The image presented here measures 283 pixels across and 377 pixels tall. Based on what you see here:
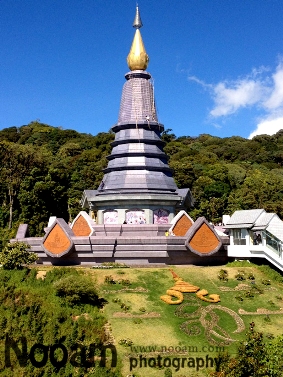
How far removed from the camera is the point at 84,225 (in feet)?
91.9

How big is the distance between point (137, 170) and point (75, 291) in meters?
14.4

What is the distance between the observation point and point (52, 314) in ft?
54.6

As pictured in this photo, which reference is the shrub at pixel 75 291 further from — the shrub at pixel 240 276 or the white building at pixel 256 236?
the white building at pixel 256 236

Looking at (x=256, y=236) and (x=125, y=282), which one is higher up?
(x=256, y=236)

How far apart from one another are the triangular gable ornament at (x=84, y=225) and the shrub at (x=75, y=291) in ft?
28.8

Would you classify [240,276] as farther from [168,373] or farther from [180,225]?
[168,373]

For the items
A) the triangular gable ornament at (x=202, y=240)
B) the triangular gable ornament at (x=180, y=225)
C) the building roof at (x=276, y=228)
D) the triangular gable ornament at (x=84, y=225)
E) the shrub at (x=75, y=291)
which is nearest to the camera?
the shrub at (x=75, y=291)

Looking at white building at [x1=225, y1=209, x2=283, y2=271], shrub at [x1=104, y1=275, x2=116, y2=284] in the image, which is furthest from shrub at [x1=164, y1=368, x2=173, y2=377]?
white building at [x1=225, y1=209, x2=283, y2=271]

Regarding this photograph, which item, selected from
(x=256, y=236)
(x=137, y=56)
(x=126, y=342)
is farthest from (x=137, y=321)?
(x=137, y=56)

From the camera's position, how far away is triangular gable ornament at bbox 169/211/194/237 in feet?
87.1

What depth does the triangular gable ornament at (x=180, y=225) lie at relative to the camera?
26.6 meters

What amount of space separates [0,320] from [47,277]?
438 cm

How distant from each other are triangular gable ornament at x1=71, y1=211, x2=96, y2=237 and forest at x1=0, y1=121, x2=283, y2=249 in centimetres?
1053

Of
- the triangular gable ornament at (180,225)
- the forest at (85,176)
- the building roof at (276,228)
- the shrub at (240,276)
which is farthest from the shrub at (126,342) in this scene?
the forest at (85,176)
